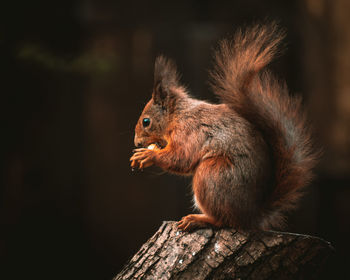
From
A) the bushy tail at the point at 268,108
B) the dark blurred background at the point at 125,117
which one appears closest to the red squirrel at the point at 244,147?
the bushy tail at the point at 268,108

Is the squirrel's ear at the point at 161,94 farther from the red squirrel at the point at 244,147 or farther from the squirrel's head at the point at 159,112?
the red squirrel at the point at 244,147

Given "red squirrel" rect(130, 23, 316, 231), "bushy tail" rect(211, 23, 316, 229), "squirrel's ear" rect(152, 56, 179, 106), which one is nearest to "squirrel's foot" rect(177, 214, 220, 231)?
"red squirrel" rect(130, 23, 316, 231)

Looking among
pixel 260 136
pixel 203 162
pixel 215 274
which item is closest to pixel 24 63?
pixel 203 162

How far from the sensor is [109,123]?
97.2 inches

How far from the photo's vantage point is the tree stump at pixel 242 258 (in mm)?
1109

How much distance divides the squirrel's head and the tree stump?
0.38m

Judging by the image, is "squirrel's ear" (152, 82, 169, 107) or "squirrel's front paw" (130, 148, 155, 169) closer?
"squirrel's front paw" (130, 148, 155, 169)

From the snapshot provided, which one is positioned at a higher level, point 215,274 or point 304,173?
point 304,173

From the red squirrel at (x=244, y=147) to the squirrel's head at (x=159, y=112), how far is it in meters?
0.06

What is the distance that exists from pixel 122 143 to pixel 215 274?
1.46 meters

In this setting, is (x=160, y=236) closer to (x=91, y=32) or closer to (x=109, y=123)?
(x=109, y=123)

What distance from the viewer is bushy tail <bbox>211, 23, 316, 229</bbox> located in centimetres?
117

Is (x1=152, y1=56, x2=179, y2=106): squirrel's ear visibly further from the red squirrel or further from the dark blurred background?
the dark blurred background

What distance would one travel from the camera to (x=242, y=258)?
44.2 inches
